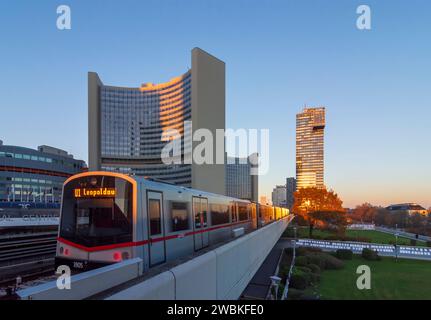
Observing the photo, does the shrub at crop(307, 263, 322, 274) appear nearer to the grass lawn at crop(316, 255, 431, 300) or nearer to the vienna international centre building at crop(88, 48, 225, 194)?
the grass lawn at crop(316, 255, 431, 300)

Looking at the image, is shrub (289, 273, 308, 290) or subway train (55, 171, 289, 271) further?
shrub (289, 273, 308, 290)

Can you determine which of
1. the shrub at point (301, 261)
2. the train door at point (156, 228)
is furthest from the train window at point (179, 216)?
the shrub at point (301, 261)

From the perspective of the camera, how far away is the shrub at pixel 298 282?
2378 centimetres

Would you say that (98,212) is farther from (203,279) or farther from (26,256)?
(26,256)

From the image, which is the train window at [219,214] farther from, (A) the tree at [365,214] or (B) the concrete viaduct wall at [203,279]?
(A) the tree at [365,214]

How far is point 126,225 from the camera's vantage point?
23.3 ft

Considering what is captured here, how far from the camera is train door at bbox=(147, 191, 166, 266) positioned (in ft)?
25.4

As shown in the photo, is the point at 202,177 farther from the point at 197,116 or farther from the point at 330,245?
the point at 330,245

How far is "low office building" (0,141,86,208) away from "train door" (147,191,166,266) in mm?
73004

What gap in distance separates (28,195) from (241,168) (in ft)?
454

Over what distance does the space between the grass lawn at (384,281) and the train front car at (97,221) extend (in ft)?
66.5

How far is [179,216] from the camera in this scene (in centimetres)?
978

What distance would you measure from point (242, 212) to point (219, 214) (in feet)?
20.0

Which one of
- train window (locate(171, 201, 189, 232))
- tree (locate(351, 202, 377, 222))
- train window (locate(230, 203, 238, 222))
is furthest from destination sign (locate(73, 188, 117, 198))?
tree (locate(351, 202, 377, 222))
